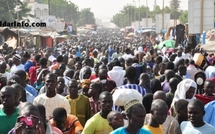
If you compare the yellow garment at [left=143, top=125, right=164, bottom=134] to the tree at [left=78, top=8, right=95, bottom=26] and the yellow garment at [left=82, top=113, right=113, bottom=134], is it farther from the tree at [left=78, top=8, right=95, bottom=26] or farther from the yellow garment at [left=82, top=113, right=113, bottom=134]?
the tree at [left=78, top=8, right=95, bottom=26]

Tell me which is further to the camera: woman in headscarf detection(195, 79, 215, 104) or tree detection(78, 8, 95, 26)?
tree detection(78, 8, 95, 26)

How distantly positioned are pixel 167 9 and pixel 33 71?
105m

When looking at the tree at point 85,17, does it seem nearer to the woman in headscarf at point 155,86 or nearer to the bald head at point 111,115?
the woman in headscarf at point 155,86

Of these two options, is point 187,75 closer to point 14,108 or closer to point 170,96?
point 170,96

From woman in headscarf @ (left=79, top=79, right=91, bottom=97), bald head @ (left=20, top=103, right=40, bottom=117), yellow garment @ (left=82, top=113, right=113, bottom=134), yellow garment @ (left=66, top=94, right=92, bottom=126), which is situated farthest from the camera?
woman in headscarf @ (left=79, top=79, right=91, bottom=97)

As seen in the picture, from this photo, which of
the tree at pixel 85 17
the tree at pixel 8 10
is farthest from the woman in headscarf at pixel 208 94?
the tree at pixel 85 17

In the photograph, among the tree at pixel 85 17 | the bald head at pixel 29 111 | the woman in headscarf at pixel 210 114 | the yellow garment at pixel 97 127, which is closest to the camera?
the bald head at pixel 29 111

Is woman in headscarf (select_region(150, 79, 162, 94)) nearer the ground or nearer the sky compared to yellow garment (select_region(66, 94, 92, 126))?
nearer the sky

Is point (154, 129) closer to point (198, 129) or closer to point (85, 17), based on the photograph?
point (198, 129)

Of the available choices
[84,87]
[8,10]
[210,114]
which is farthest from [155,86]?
[8,10]

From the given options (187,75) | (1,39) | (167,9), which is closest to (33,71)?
(187,75)

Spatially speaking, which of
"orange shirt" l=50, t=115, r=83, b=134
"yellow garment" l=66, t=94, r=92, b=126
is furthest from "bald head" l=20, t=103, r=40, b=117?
"yellow garment" l=66, t=94, r=92, b=126

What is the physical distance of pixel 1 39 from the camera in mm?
24641

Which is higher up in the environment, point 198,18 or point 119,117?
point 198,18
